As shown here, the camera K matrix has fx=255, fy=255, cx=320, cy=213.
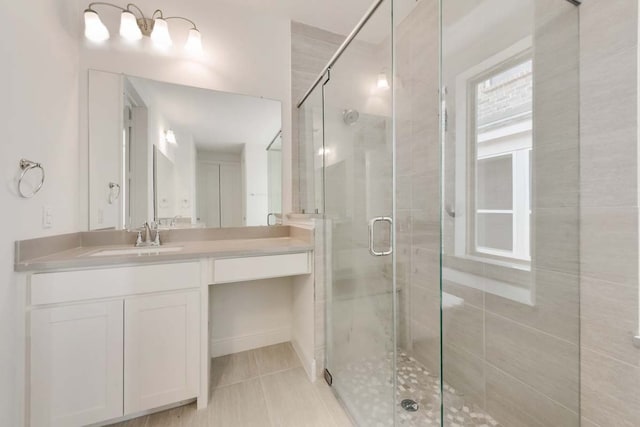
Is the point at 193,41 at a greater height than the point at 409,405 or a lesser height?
greater

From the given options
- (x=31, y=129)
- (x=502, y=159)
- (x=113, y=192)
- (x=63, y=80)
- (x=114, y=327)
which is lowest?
(x=114, y=327)

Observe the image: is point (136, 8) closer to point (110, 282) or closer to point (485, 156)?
point (110, 282)

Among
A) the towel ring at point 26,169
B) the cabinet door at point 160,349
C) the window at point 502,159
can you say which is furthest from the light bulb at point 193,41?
the window at point 502,159

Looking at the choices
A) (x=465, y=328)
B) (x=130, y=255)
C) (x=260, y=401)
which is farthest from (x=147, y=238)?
(x=465, y=328)

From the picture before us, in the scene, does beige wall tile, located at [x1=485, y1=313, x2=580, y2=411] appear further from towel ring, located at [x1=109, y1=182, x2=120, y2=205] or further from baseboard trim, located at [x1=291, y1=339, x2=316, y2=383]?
towel ring, located at [x1=109, y1=182, x2=120, y2=205]

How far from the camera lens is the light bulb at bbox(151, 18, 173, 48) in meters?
1.68

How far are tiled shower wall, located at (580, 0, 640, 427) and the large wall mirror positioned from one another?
1.76 metres

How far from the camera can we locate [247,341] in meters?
2.03

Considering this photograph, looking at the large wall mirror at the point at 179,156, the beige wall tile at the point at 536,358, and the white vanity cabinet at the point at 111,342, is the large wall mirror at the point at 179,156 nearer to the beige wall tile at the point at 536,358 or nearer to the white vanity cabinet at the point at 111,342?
the white vanity cabinet at the point at 111,342

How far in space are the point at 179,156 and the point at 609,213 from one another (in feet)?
7.67

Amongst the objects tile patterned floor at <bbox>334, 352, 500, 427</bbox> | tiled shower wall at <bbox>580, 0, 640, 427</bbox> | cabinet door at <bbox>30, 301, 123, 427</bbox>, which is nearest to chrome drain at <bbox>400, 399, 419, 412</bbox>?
tile patterned floor at <bbox>334, 352, 500, 427</bbox>

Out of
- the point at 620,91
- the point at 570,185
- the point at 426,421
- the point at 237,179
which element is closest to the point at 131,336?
the point at 237,179

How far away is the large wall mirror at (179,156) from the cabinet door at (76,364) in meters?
0.68

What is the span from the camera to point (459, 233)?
4.67 ft
